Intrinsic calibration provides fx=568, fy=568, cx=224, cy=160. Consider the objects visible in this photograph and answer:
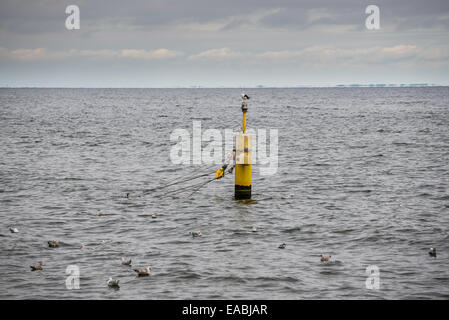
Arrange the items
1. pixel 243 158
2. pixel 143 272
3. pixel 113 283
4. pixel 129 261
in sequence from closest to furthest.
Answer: pixel 113 283, pixel 143 272, pixel 129 261, pixel 243 158

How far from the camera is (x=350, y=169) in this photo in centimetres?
3472

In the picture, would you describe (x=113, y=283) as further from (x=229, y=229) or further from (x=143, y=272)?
(x=229, y=229)

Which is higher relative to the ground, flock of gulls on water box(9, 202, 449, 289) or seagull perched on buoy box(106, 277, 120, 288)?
flock of gulls on water box(9, 202, 449, 289)

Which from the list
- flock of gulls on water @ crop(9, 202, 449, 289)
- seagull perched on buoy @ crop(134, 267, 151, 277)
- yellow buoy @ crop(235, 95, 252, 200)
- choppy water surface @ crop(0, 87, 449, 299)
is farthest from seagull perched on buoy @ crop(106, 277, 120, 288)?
yellow buoy @ crop(235, 95, 252, 200)

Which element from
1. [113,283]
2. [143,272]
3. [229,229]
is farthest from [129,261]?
[229,229]

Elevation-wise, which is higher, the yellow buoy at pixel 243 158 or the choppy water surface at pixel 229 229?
the yellow buoy at pixel 243 158

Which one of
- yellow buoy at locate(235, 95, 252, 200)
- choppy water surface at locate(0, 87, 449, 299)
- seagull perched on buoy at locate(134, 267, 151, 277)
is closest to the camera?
choppy water surface at locate(0, 87, 449, 299)

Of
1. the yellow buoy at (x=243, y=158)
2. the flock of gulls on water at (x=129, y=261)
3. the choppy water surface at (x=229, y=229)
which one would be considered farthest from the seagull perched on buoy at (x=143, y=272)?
the yellow buoy at (x=243, y=158)

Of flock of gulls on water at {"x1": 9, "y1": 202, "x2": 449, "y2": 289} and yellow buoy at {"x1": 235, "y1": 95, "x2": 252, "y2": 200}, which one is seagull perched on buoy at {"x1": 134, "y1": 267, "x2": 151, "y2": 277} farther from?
yellow buoy at {"x1": 235, "y1": 95, "x2": 252, "y2": 200}

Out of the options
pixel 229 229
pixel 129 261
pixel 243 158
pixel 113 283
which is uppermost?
pixel 243 158

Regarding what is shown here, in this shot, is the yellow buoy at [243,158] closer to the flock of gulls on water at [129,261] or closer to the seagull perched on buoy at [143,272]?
the flock of gulls on water at [129,261]

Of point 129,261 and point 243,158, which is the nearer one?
point 129,261
